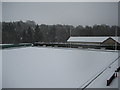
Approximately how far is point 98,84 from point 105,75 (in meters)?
0.59

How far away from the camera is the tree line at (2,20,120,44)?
14.0 m

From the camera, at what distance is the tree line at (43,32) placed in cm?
1395

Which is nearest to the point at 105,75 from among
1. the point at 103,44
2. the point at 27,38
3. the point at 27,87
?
the point at 27,87

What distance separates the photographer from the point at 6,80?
9.91 ft

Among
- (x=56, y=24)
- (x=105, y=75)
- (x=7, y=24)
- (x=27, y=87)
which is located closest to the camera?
(x=27, y=87)

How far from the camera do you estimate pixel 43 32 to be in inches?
598

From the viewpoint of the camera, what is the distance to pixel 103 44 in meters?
9.41

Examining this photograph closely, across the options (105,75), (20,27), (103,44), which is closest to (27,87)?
(105,75)

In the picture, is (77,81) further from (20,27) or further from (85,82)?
(20,27)

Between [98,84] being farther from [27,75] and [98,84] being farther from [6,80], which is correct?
[6,80]

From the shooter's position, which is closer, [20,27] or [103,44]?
[103,44]

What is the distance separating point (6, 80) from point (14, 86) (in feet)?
1.33

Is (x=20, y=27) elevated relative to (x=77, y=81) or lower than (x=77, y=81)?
elevated

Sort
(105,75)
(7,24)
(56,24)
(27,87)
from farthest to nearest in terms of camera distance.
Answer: (56,24) → (7,24) → (105,75) → (27,87)
